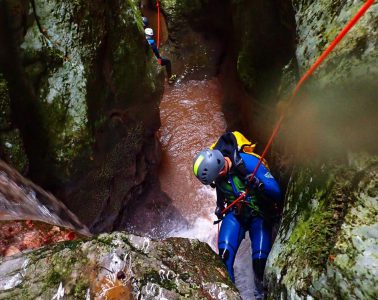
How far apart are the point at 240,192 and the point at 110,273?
2.81 meters

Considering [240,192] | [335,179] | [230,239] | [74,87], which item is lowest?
[230,239]

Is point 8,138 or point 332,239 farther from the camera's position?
point 8,138

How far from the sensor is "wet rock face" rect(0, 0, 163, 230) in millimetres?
5527

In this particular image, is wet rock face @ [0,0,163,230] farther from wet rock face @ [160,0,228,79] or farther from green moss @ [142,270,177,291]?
wet rock face @ [160,0,228,79]

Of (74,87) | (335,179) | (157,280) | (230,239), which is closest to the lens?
(157,280)

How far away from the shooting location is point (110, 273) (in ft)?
10.2

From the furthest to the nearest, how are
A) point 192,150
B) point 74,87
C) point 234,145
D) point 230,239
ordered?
point 192,150
point 74,87
point 230,239
point 234,145

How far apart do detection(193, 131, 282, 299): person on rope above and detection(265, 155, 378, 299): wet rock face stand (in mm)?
1260

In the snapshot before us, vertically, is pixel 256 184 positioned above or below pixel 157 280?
below

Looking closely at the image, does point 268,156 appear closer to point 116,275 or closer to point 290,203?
point 290,203

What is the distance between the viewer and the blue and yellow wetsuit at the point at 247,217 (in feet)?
17.3

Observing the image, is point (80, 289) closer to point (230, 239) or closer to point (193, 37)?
point (230, 239)

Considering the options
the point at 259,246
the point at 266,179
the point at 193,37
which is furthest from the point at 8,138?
the point at 193,37

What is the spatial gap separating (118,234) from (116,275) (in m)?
0.46
